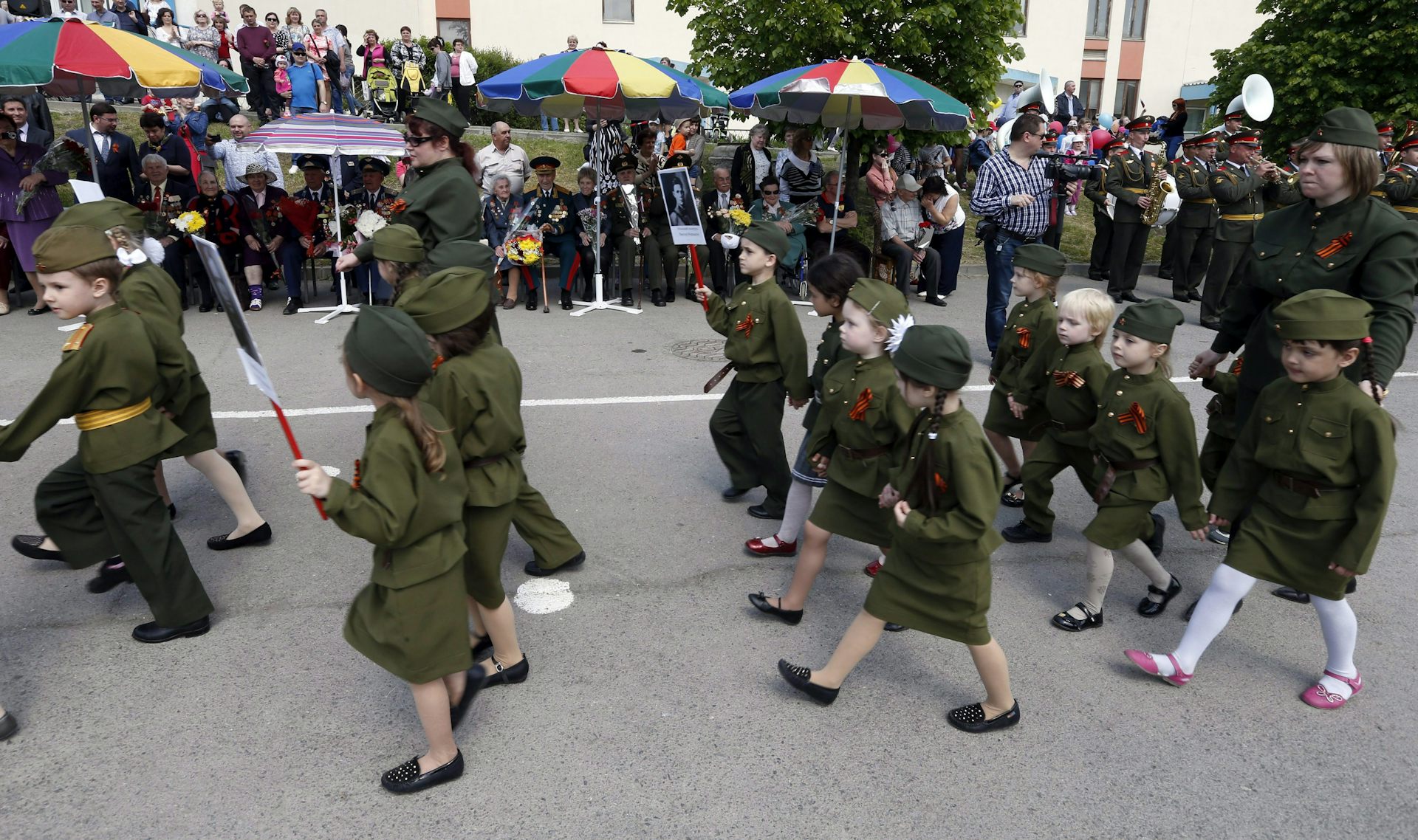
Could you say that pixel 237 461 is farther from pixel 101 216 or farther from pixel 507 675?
pixel 507 675

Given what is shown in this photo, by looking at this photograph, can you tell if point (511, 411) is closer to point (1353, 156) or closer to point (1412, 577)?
point (1353, 156)

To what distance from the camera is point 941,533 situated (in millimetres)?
3119

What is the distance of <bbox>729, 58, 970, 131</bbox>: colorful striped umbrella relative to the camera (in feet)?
31.0

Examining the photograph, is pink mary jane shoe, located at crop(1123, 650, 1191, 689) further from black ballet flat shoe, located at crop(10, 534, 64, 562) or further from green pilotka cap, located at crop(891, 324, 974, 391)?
black ballet flat shoe, located at crop(10, 534, 64, 562)

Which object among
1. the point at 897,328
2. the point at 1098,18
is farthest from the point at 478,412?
the point at 1098,18

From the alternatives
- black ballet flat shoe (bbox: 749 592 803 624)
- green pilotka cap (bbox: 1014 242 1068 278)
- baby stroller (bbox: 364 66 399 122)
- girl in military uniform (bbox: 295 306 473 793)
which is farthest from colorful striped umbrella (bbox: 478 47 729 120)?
baby stroller (bbox: 364 66 399 122)

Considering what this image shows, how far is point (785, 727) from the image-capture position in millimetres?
3475

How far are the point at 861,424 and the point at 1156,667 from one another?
1474 millimetres

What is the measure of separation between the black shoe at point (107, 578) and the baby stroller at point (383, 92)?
53.9 feet

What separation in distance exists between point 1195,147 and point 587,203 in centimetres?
735

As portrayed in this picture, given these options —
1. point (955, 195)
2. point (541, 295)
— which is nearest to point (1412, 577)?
point (955, 195)

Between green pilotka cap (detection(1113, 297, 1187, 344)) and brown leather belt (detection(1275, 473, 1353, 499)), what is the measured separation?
27.5 inches

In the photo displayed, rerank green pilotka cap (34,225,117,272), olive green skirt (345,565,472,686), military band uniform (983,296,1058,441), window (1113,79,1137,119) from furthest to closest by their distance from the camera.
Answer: window (1113,79,1137,119) < military band uniform (983,296,1058,441) < green pilotka cap (34,225,117,272) < olive green skirt (345,565,472,686)

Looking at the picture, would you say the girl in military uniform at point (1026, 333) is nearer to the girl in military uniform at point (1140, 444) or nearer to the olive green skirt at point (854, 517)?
the girl in military uniform at point (1140, 444)
